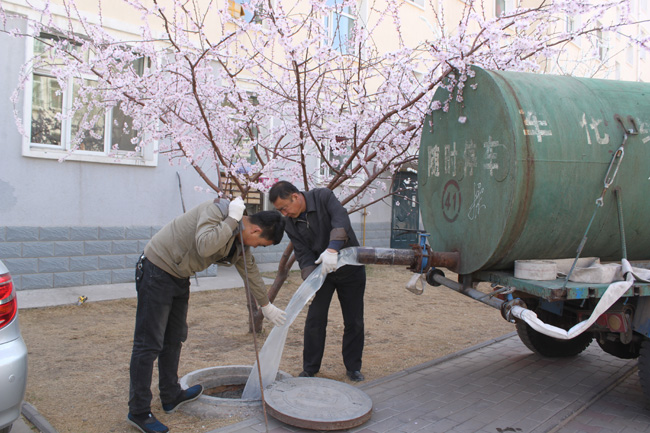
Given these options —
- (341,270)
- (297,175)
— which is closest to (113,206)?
(297,175)

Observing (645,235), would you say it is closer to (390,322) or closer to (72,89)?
(390,322)

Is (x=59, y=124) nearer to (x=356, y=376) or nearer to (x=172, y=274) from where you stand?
(x=172, y=274)

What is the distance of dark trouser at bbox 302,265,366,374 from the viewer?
4.52 meters

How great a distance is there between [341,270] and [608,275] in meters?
2.00

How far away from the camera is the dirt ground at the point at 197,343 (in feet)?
12.7

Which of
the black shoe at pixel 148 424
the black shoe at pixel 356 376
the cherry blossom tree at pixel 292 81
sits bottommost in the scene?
the black shoe at pixel 356 376

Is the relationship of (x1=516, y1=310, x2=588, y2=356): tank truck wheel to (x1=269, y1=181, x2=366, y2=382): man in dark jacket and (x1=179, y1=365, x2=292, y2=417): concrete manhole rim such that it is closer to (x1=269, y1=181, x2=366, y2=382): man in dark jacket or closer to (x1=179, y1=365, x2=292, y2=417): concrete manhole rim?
(x1=269, y1=181, x2=366, y2=382): man in dark jacket

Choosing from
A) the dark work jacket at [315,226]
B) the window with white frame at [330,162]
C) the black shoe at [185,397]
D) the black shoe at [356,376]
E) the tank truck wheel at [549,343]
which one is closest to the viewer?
the black shoe at [185,397]

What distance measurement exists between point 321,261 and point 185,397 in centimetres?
144

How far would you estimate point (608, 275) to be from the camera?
363 centimetres

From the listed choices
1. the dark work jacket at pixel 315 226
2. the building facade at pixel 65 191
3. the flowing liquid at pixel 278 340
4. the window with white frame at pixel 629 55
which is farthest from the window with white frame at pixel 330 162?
the window with white frame at pixel 629 55

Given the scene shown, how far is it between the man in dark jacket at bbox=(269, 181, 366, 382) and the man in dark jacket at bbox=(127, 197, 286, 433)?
2.12 feet

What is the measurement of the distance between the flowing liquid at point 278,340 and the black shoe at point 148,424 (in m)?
0.79

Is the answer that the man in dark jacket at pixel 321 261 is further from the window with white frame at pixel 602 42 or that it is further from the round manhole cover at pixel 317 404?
the window with white frame at pixel 602 42
